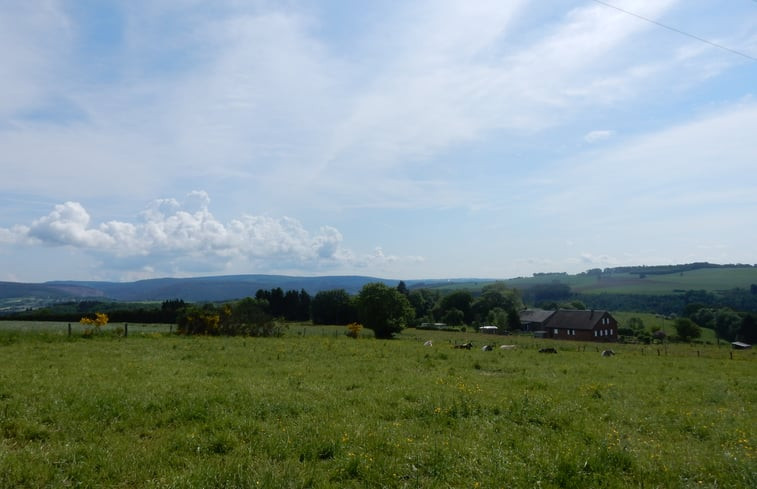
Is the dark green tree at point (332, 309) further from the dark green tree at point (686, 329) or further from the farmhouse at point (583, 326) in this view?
the dark green tree at point (686, 329)

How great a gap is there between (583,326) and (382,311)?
54025 mm

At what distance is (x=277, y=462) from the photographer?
25.4 ft

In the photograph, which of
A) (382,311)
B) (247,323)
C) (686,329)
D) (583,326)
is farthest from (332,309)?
(686,329)

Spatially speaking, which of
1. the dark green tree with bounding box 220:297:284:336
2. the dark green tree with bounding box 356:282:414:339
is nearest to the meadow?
the dark green tree with bounding box 220:297:284:336

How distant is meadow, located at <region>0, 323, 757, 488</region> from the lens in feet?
23.8

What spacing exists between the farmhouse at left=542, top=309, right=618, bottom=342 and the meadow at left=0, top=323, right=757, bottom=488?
85014mm

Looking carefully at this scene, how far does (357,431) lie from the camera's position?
9.28 m

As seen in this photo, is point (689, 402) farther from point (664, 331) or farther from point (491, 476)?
point (664, 331)

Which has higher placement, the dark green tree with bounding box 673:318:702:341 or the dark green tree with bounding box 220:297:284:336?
the dark green tree with bounding box 220:297:284:336

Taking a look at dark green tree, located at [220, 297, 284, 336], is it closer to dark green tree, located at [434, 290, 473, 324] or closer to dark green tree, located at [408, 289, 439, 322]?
dark green tree, located at [408, 289, 439, 322]

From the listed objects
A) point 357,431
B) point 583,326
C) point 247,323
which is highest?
point 357,431

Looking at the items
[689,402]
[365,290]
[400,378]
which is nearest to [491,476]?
[400,378]

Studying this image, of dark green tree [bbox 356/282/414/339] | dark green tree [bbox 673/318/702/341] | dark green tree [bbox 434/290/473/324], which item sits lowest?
dark green tree [bbox 673/318/702/341]

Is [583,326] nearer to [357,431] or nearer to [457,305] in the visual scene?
[457,305]
